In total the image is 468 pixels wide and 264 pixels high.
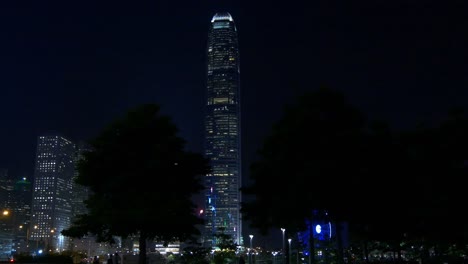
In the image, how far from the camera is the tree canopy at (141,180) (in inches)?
1166

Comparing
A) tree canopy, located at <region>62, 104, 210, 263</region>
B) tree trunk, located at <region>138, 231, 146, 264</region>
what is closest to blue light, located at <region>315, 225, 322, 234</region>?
tree canopy, located at <region>62, 104, 210, 263</region>

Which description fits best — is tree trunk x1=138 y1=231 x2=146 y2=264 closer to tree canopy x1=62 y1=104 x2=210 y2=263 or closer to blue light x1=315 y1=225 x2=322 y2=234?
tree canopy x1=62 y1=104 x2=210 y2=263

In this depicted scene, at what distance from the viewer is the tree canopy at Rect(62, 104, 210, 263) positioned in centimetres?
2961

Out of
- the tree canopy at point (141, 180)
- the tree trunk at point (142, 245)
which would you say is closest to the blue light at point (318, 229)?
the tree canopy at point (141, 180)

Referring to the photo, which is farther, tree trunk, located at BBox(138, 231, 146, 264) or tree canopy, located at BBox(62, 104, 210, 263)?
tree trunk, located at BBox(138, 231, 146, 264)

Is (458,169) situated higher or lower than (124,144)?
lower

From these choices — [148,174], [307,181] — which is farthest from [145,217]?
[307,181]

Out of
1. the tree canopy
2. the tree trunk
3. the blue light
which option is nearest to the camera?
the tree canopy

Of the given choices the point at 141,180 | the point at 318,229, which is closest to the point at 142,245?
the point at 141,180

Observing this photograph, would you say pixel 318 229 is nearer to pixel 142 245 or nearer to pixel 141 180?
pixel 142 245

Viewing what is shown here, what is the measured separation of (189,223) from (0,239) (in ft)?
420

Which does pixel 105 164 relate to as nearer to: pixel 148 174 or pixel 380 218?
pixel 148 174

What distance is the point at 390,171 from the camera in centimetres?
2742

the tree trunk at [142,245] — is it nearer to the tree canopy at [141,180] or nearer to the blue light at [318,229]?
the tree canopy at [141,180]
